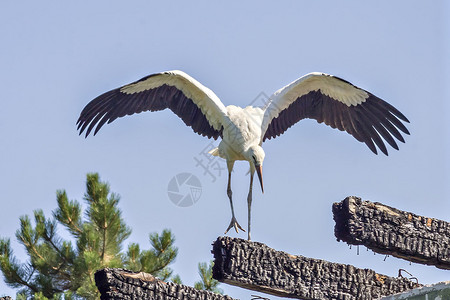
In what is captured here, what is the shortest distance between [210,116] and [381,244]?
3.31 meters

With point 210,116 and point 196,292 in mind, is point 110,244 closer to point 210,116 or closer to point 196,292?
point 210,116

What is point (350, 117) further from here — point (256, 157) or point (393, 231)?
point (393, 231)

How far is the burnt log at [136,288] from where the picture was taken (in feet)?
17.1

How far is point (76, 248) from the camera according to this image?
10672mm

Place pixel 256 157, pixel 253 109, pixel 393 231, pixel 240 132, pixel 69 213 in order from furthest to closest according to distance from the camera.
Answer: pixel 69 213 → pixel 253 109 → pixel 240 132 → pixel 256 157 → pixel 393 231

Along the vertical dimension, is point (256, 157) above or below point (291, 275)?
above

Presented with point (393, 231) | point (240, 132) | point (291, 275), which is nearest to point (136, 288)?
point (291, 275)

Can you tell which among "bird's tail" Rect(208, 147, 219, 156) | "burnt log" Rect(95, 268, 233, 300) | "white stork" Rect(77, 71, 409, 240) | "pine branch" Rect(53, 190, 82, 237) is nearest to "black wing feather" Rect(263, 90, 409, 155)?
"white stork" Rect(77, 71, 409, 240)

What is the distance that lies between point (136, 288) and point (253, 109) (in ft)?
12.6

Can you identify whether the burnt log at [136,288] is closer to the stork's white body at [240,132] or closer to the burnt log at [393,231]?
the burnt log at [393,231]

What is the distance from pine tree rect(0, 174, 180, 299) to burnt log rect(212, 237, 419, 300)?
15.5 ft

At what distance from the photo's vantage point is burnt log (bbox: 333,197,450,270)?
5.89 metres

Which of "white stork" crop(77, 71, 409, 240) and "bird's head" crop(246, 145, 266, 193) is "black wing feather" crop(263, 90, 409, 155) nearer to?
"white stork" crop(77, 71, 409, 240)

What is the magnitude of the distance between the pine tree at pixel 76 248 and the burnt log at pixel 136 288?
4977 millimetres
